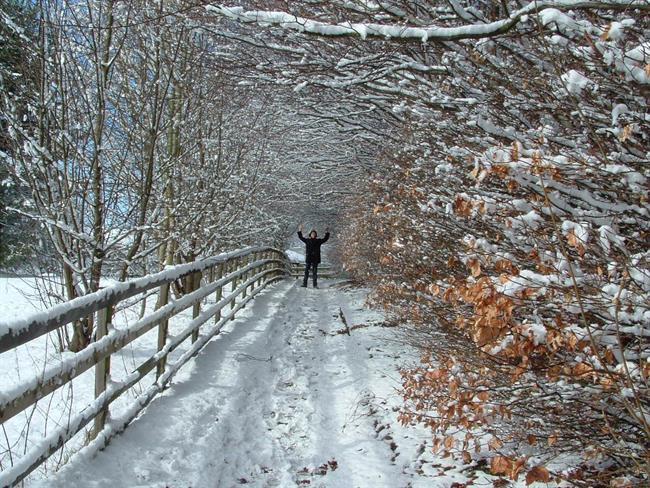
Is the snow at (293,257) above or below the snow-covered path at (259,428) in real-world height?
below

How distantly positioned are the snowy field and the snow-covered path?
0.03 feet

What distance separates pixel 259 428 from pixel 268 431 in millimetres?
98

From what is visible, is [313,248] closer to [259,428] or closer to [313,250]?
[313,250]

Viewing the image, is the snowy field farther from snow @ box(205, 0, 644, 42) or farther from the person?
the person

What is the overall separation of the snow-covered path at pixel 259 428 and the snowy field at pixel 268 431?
0.01m

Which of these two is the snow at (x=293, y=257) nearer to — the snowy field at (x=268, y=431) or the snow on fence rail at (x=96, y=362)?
the snowy field at (x=268, y=431)

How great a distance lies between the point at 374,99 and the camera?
23.6ft

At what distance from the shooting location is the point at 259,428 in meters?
4.74

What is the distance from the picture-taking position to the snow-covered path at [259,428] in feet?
12.0

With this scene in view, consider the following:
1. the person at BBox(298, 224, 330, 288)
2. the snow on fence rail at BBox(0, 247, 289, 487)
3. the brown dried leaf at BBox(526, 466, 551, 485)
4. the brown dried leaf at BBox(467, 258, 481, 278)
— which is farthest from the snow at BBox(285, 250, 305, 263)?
the brown dried leaf at BBox(526, 466, 551, 485)

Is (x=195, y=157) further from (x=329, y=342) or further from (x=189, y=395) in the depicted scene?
(x=189, y=395)

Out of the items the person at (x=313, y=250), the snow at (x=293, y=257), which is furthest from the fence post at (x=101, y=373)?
the snow at (x=293, y=257)

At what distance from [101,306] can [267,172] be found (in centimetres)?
1029

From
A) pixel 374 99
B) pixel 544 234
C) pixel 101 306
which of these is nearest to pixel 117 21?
pixel 374 99
